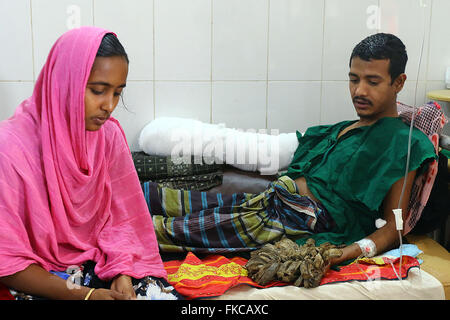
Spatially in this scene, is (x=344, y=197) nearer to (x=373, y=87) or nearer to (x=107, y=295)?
(x=373, y=87)

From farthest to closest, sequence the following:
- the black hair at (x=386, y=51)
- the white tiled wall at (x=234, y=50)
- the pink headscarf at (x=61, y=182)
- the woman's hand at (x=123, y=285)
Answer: the white tiled wall at (x=234, y=50) < the black hair at (x=386, y=51) < the woman's hand at (x=123, y=285) < the pink headscarf at (x=61, y=182)

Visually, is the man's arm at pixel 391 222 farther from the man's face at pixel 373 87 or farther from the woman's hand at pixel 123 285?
the woman's hand at pixel 123 285

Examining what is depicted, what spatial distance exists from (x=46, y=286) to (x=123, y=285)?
0.74 ft

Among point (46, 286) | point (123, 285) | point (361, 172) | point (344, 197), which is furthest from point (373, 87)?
point (46, 286)

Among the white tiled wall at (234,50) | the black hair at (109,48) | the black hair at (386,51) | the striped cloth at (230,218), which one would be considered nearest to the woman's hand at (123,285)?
the striped cloth at (230,218)

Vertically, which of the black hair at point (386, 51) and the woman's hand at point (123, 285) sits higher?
the black hair at point (386, 51)

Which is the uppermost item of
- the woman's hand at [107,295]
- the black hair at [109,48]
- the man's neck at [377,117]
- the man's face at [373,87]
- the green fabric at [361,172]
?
the black hair at [109,48]

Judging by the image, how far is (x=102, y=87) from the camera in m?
1.41

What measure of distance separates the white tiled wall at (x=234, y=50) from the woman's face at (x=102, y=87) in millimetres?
1021

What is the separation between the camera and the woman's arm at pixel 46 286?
1335mm

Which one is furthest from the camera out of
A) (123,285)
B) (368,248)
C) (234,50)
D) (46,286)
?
(234,50)

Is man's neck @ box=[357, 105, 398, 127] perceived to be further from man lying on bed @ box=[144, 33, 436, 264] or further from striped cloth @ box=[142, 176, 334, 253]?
striped cloth @ box=[142, 176, 334, 253]
